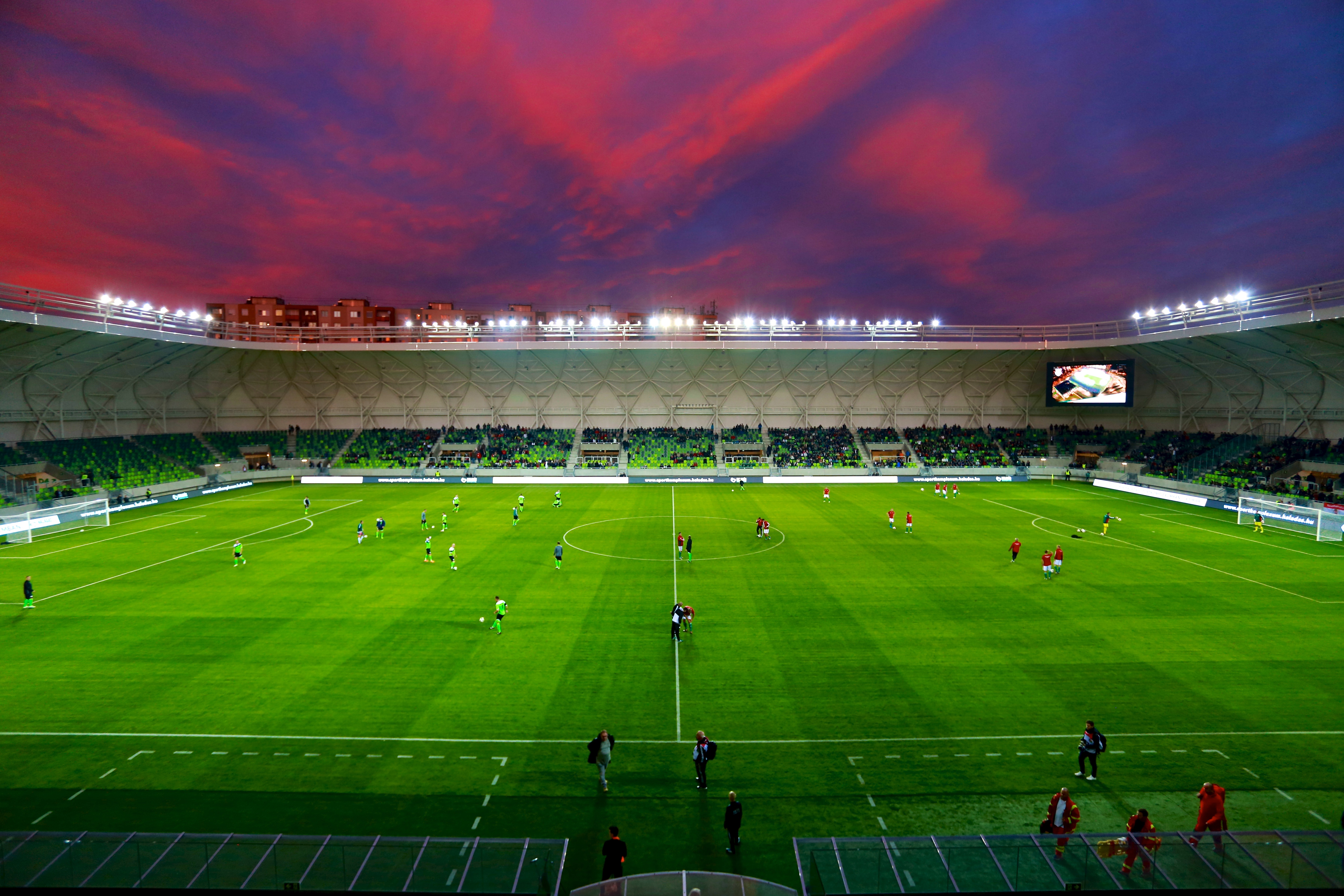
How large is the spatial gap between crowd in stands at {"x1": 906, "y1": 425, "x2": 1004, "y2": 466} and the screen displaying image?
24.1 ft

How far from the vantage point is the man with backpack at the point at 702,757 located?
38.0ft

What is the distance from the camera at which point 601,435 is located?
6625 centimetres

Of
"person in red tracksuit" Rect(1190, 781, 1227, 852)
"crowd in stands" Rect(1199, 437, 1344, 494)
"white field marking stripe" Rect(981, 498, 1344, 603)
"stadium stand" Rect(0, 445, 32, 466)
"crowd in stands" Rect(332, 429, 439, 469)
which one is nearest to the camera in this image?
"person in red tracksuit" Rect(1190, 781, 1227, 852)

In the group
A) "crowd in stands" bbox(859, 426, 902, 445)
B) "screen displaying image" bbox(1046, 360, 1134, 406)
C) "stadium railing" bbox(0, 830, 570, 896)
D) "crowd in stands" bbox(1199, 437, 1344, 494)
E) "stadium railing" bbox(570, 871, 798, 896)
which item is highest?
"screen displaying image" bbox(1046, 360, 1134, 406)

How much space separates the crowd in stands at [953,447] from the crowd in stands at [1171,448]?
37.8ft

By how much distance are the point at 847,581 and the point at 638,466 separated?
35.8 m

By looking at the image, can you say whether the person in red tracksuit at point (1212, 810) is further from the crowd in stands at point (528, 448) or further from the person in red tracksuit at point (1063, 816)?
the crowd in stands at point (528, 448)

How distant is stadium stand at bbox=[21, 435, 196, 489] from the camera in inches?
1783

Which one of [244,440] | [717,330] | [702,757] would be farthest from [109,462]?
[702,757]

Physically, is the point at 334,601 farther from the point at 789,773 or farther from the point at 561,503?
the point at 561,503

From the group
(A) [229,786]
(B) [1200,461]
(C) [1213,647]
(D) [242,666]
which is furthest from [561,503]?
(B) [1200,461]

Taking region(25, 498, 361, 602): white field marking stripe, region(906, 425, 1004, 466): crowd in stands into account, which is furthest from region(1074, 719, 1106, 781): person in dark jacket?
region(906, 425, 1004, 466): crowd in stands

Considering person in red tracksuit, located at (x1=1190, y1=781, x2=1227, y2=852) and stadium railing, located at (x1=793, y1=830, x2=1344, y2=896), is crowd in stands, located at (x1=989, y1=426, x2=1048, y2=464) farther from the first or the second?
stadium railing, located at (x1=793, y1=830, x2=1344, y2=896)

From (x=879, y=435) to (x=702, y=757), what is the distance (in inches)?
2327
